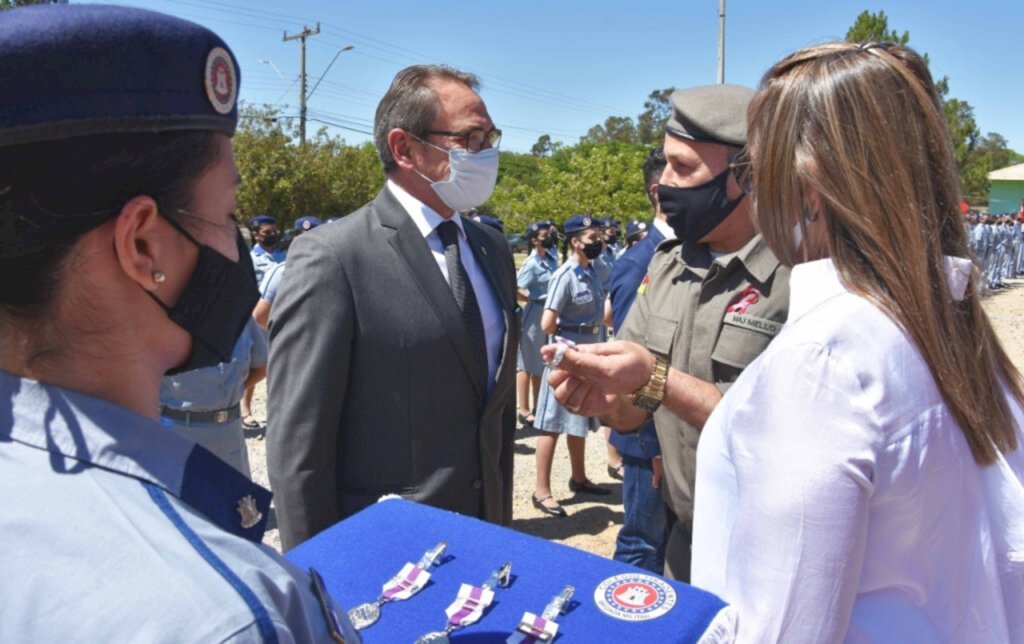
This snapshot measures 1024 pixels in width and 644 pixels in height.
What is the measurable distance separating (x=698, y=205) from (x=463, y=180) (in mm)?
846

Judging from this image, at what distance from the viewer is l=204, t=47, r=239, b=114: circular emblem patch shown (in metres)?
1.00

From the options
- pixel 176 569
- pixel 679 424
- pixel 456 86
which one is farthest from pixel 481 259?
pixel 176 569

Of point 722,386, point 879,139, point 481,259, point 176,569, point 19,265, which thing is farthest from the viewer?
point 481,259

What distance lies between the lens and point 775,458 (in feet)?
3.96

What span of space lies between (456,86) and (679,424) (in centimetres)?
144

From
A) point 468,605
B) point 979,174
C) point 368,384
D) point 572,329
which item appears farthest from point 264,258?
point 979,174

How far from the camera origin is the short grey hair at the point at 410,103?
2658 mm

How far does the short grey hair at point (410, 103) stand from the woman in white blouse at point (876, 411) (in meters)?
1.54

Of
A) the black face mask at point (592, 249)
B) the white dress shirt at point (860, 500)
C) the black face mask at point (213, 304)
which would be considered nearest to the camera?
the black face mask at point (213, 304)

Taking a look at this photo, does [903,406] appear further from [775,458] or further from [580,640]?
[580,640]

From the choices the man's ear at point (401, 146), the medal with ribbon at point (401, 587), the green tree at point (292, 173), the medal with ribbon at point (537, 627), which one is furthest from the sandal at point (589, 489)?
the green tree at point (292, 173)

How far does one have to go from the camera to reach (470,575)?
4.64 feet

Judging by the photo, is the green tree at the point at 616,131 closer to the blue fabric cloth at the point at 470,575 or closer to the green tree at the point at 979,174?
the green tree at the point at 979,174

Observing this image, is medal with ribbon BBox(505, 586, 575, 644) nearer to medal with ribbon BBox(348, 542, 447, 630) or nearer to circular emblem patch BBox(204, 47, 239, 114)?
medal with ribbon BBox(348, 542, 447, 630)
